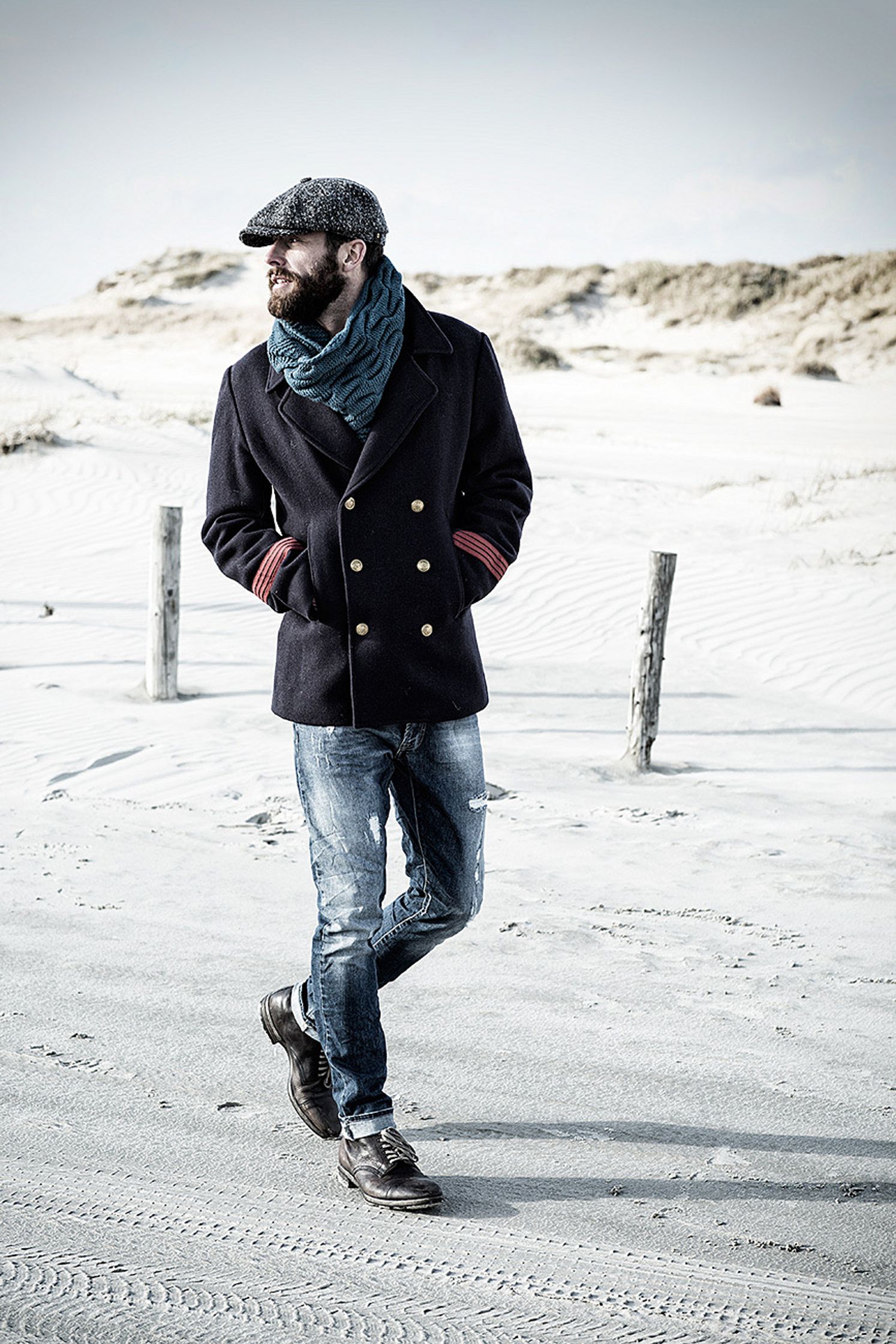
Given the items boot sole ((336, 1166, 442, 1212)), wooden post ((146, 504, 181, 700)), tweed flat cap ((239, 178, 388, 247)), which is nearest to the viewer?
boot sole ((336, 1166, 442, 1212))

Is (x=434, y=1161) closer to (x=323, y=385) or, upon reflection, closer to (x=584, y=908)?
(x=323, y=385)

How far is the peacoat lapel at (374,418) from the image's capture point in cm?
279

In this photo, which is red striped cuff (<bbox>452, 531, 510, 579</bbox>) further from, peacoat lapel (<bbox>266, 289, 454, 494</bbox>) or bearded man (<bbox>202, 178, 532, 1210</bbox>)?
peacoat lapel (<bbox>266, 289, 454, 494</bbox>)

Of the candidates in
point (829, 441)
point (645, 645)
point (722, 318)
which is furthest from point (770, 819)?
point (722, 318)

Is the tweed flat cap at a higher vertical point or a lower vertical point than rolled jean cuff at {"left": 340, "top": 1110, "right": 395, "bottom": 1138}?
higher

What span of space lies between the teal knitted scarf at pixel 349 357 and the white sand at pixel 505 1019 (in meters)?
1.71

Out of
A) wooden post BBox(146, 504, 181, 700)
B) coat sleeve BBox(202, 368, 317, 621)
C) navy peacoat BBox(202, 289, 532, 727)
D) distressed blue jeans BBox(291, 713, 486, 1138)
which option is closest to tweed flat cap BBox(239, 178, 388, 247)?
A: navy peacoat BBox(202, 289, 532, 727)

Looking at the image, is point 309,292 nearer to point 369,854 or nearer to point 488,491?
point 488,491

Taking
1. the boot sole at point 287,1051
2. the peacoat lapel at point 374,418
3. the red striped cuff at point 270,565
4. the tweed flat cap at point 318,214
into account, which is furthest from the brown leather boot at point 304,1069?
the tweed flat cap at point 318,214

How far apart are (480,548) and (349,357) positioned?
519 mm

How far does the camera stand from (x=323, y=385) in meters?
2.77

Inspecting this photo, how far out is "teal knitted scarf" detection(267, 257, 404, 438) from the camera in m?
2.74

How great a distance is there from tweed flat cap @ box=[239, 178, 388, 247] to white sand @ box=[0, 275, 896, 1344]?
2055 mm

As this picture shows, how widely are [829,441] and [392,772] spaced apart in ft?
79.8
